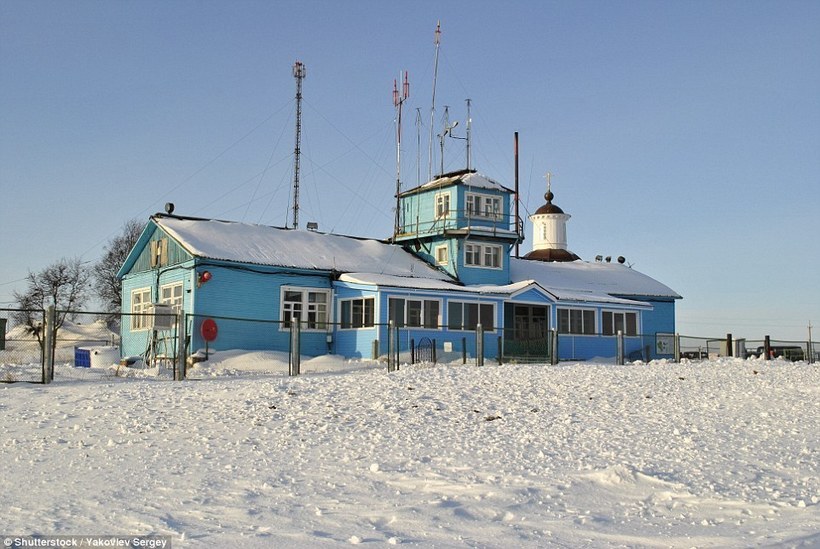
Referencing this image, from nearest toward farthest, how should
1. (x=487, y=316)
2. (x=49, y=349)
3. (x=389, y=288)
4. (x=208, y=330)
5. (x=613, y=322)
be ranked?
(x=49, y=349) → (x=208, y=330) → (x=389, y=288) → (x=487, y=316) → (x=613, y=322)

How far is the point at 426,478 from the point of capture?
10.4m

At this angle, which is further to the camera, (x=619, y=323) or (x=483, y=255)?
(x=619, y=323)

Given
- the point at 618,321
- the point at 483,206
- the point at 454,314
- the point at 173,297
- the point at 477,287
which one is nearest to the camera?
the point at 173,297

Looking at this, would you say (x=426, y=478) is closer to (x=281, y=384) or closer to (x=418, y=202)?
(x=281, y=384)

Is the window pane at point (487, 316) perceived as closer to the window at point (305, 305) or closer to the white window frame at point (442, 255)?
the white window frame at point (442, 255)

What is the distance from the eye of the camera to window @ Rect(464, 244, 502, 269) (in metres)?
38.1

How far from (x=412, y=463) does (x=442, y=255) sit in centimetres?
2759

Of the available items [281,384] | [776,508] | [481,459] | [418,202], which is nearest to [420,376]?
[281,384]

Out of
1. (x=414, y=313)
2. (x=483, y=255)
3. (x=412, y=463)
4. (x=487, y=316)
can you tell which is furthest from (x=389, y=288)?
(x=412, y=463)

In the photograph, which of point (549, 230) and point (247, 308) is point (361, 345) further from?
point (549, 230)

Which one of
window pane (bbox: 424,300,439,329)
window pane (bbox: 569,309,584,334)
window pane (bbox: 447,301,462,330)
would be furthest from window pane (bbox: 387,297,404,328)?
window pane (bbox: 569,309,584,334)

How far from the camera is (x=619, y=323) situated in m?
40.2

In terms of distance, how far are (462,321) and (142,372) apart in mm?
14106

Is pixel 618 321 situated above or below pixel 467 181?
below
